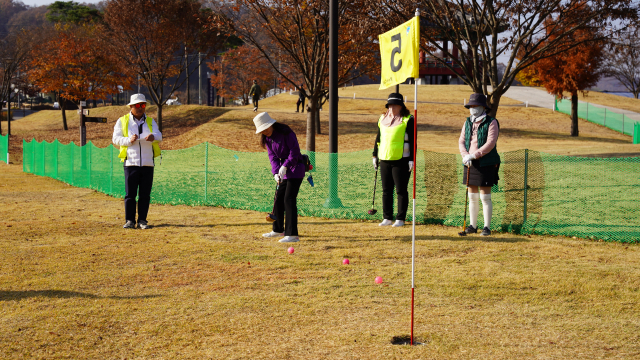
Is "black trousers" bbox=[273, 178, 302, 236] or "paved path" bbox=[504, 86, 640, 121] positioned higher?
→ "paved path" bbox=[504, 86, 640, 121]

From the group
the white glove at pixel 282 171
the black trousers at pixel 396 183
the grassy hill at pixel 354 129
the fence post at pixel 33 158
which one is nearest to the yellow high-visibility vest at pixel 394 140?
the black trousers at pixel 396 183

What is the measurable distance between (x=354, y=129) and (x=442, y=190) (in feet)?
71.9

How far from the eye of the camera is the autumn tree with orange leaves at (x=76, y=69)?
129 ft

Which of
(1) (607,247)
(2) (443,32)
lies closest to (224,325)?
(1) (607,247)

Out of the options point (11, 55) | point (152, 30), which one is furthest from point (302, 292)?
point (11, 55)

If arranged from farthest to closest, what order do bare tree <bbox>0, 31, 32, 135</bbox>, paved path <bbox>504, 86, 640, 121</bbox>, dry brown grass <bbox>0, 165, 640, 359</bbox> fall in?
paved path <bbox>504, 86, 640, 121</bbox> → bare tree <bbox>0, 31, 32, 135</bbox> → dry brown grass <bbox>0, 165, 640, 359</bbox>

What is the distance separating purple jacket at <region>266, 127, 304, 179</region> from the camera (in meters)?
7.79

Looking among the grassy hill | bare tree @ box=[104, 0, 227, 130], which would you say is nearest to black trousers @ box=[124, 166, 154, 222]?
the grassy hill

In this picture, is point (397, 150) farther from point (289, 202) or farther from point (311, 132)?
point (311, 132)

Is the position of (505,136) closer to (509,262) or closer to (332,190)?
(332,190)

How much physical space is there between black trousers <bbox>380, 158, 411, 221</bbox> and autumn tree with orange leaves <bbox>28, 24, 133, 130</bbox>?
32.8 meters

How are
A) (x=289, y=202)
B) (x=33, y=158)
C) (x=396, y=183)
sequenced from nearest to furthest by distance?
(x=289, y=202), (x=396, y=183), (x=33, y=158)

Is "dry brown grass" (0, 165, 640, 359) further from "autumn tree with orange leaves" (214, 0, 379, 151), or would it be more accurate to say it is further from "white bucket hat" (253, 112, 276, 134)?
"autumn tree with orange leaves" (214, 0, 379, 151)

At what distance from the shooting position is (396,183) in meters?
9.02
